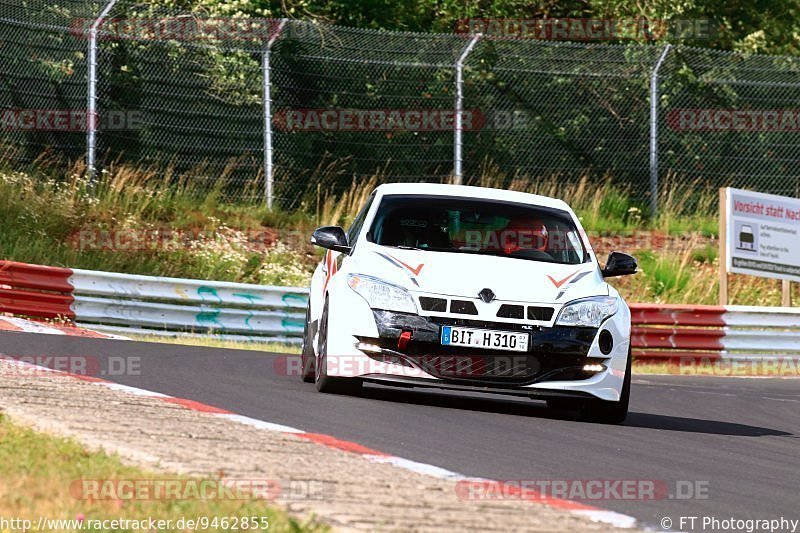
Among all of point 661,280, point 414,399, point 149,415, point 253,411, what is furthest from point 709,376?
point 149,415

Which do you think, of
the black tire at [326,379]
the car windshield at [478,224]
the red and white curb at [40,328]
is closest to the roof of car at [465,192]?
the car windshield at [478,224]

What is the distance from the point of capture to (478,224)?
10906 mm

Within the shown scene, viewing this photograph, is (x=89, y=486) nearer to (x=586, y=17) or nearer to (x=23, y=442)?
(x=23, y=442)

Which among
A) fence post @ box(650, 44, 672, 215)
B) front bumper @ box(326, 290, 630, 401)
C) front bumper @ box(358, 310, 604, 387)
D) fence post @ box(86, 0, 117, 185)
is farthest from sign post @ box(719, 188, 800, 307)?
front bumper @ box(358, 310, 604, 387)

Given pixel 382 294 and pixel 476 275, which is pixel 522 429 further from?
pixel 382 294

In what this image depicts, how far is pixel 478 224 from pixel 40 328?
5.88 m

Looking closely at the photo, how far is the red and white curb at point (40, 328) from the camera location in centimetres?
1480

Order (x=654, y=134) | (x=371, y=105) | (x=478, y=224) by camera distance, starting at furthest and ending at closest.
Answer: (x=654, y=134), (x=371, y=105), (x=478, y=224)

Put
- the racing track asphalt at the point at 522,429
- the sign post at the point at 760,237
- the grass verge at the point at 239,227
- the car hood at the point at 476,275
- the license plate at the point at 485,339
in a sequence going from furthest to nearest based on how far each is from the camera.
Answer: the sign post at the point at 760,237
the grass verge at the point at 239,227
the car hood at the point at 476,275
the license plate at the point at 485,339
the racing track asphalt at the point at 522,429

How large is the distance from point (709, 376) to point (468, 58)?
7.00 meters

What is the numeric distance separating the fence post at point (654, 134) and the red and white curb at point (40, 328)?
10.4 meters

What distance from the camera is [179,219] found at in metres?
21.6

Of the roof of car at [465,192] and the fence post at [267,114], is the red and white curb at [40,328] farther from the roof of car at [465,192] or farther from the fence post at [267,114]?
the fence post at [267,114]

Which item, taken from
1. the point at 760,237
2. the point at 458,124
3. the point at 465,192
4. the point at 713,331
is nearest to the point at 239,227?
the point at 458,124
